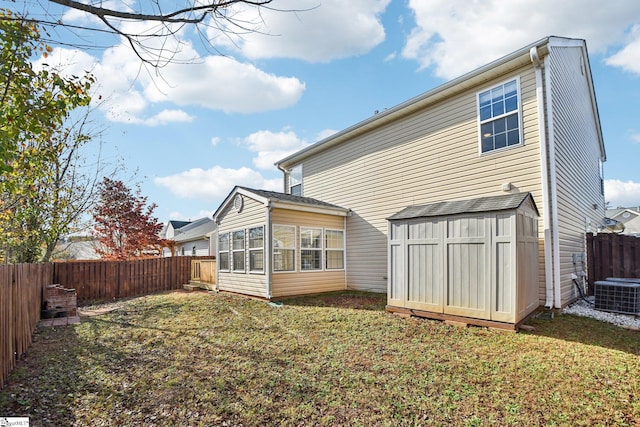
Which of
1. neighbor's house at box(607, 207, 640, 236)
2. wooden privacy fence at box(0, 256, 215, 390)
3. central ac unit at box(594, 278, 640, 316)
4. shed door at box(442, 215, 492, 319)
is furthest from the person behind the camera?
neighbor's house at box(607, 207, 640, 236)

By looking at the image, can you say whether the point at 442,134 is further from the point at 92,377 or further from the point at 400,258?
the point at 92,377

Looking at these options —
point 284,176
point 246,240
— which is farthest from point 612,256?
point 284,176

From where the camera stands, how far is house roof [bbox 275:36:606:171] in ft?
21.9

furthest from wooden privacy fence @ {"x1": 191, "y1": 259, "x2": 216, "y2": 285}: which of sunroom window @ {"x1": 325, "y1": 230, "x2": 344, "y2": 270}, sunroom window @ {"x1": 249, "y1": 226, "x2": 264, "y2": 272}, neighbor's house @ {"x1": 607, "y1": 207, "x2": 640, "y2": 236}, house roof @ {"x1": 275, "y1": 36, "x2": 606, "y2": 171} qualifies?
neighbor's house @ {"x1": 607, "y1": 207, "x2": 640, "y2": 236}

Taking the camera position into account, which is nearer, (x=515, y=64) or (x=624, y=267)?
(x=515, y=64)

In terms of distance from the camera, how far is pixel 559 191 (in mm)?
6789

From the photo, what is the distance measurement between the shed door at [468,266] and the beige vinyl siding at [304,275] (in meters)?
4.62

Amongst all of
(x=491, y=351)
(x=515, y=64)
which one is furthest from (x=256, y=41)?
(x=515, y=64)

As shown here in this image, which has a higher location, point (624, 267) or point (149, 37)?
point (149, 37)

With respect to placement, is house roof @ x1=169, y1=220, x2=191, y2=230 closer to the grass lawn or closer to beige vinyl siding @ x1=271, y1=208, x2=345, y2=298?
beige vinyl siding @ x1=271, y1=208, x2=345, y2=298

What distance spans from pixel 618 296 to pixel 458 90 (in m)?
5.77

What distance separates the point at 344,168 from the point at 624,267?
8.21m

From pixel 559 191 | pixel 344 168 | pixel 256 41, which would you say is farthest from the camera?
pixel 344 168

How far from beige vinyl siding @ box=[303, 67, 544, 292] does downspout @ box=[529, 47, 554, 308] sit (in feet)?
0.37
